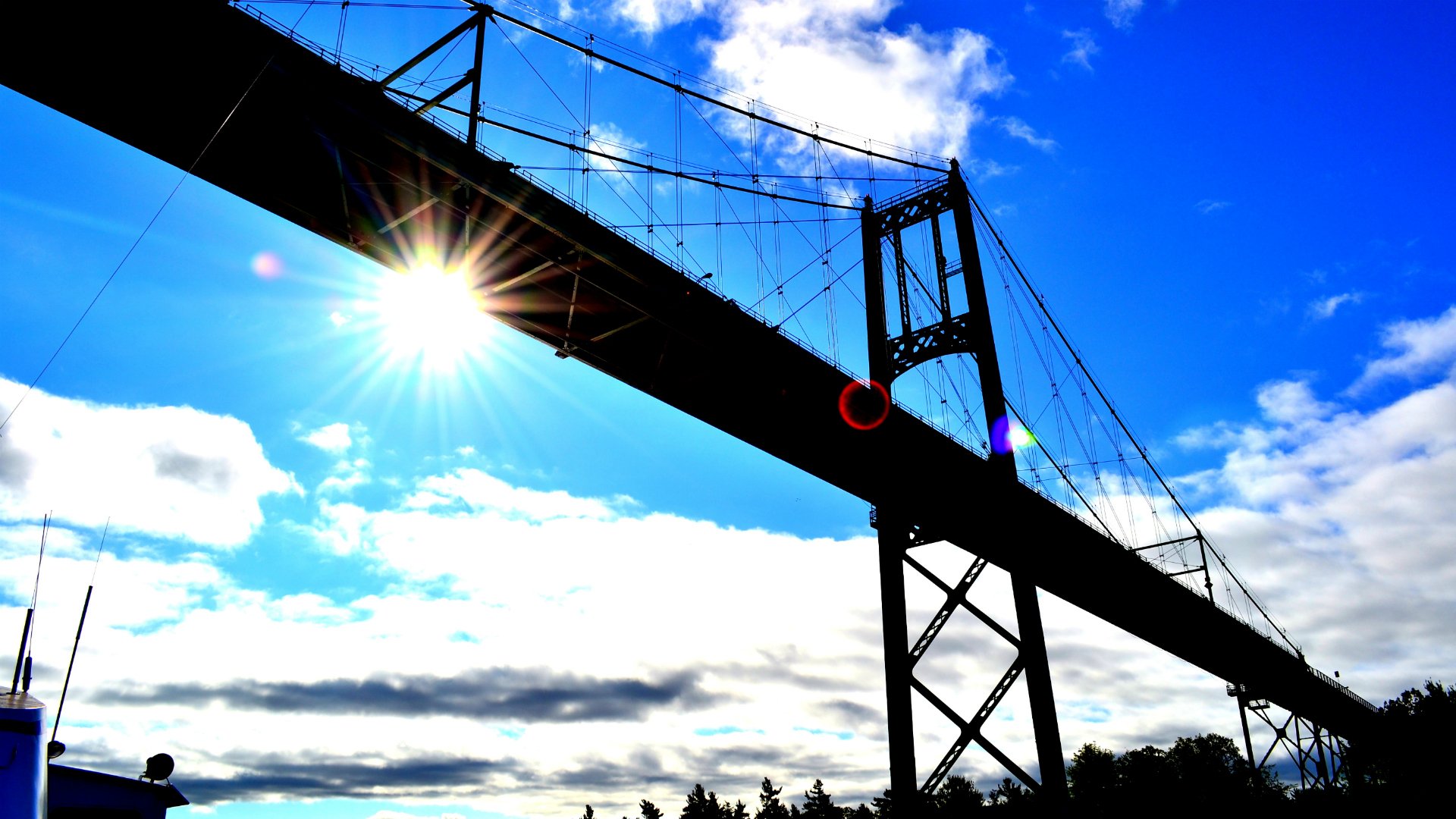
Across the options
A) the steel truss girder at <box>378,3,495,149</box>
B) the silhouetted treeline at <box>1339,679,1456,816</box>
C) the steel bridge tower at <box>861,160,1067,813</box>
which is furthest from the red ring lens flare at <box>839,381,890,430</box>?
the silhouetted treeline at <box>1339,679,1456,816</box>

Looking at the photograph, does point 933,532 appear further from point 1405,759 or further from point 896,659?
point 1405,759

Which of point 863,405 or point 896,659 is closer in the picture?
point 896,659

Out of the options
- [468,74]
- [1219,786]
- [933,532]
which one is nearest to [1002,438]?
[933,532]

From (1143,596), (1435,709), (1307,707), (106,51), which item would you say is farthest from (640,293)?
(1435,709)

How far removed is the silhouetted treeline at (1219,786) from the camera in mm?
55125

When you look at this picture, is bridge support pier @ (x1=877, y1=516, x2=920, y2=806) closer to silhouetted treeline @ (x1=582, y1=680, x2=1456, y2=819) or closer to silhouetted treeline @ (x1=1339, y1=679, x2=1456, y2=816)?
silhouetted treeline @ (x1=582, y1=680, x2=1456, y2=819)

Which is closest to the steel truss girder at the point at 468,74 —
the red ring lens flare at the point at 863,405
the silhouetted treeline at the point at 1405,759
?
the red ring lens flare at the point at 863,405

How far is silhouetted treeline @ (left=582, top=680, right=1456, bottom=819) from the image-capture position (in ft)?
181

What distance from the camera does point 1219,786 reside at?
223ft

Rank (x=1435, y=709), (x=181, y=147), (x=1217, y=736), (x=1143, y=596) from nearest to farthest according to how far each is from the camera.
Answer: (x=181, y=147) < (x=1143, y=596) < (x=1435, y=709) < (x=1217, y=736)

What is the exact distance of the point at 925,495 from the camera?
96.1ft

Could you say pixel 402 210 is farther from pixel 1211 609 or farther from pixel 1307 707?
pixel 1307 707

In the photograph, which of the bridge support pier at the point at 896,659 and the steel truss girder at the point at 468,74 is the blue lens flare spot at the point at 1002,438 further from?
the steel truss girder at the point at 468,74

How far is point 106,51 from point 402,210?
5.59 meters
